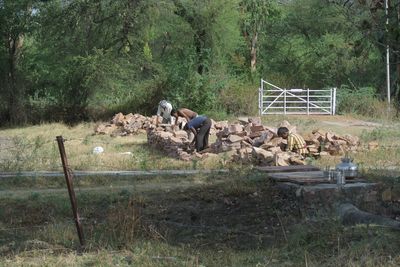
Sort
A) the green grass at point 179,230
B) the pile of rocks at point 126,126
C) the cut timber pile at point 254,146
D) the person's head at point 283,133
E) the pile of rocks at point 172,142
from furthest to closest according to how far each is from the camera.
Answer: the pile of rocks at point 126,126 < the pile of rocks at point 172,142 < the person's head at point 283,133 < the cut timber pile at point 254,146 < the green grass at point 179,230

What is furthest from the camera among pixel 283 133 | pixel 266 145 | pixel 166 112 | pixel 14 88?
pixel 14 88

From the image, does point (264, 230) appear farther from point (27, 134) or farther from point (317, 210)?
point (27, 134)

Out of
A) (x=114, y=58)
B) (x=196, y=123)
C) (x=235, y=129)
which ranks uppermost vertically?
(x=114, y=58)

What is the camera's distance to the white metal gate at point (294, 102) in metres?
34.4

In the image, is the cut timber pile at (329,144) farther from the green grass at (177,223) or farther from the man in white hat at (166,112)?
the man in white hat at (166,112)

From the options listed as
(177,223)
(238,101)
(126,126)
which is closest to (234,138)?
(177,223)

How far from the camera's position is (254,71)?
152 ft

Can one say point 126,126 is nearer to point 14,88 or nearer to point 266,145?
point 14,88

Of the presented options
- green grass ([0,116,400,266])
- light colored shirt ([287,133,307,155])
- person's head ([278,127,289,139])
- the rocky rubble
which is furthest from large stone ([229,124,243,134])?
light colored shirt ([287,133,307,155])

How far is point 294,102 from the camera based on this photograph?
35.1 meters

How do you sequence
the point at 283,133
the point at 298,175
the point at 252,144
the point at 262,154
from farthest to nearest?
1. the point at 252,144
2. the point at 283,133
3. the point at 262,154
4. the point at 298,175

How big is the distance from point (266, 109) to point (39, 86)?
13.1m

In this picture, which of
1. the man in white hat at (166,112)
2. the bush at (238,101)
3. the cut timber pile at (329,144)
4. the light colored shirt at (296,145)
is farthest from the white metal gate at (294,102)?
the light colored shirt at (296,145)

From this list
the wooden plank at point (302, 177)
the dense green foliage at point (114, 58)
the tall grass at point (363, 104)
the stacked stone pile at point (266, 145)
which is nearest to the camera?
the wooden plank at point (302, 177)
